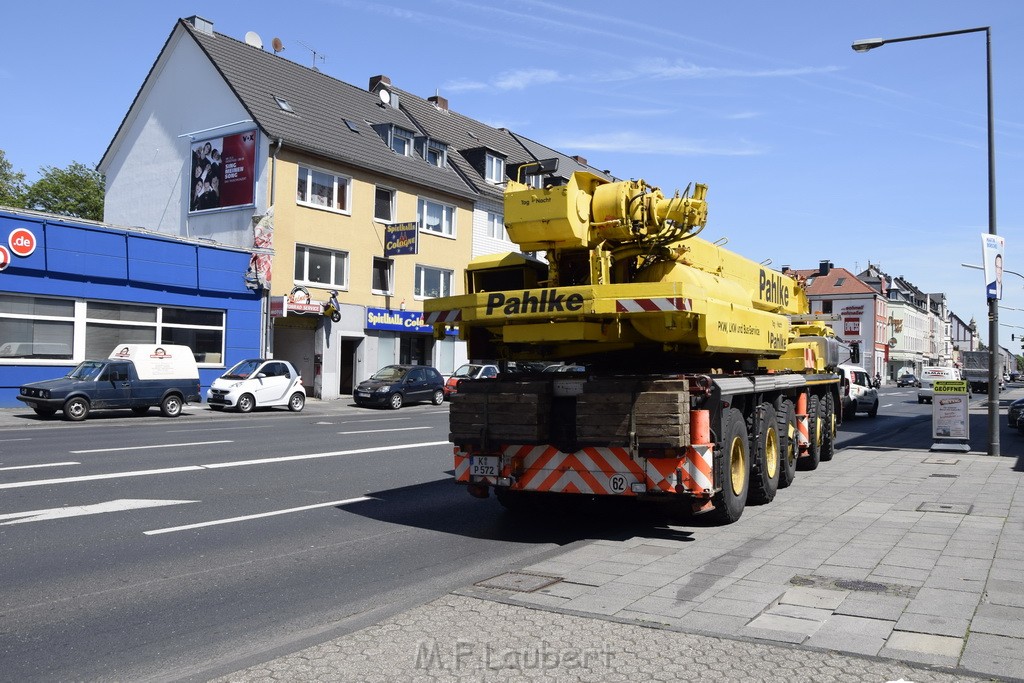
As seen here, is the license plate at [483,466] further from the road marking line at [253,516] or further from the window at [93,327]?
the window at [93,327]

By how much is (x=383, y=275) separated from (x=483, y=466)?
94.5 feet

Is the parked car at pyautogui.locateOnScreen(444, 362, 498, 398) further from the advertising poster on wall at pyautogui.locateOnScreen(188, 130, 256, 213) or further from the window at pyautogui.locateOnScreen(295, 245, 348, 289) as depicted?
the advertising poster on wall at pyautogui.locateOnScreen(188, 130, 256, 213)

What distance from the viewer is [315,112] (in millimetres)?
36031

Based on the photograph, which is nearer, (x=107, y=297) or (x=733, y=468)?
(x=733, y=468)

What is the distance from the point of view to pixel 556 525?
920 centimetres

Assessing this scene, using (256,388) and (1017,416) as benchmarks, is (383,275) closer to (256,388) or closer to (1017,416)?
(256,388)

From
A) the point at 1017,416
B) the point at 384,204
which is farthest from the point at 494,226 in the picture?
the point at 1017,416

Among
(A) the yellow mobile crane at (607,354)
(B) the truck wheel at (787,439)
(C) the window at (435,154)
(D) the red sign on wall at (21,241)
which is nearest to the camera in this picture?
(A) the yellow mobile crane at (607,354)

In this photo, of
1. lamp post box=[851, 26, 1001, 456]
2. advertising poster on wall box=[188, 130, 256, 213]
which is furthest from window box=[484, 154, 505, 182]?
lamp post box=[851, 26, 1001, 456]

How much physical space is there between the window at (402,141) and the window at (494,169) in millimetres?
5404

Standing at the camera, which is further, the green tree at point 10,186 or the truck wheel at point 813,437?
the green tree at point 10,186

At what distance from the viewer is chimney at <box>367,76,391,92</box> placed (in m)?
43.9

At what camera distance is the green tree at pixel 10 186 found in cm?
5412

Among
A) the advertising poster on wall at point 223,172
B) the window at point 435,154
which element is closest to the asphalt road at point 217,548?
the advertising poster on wall at point 223,172
